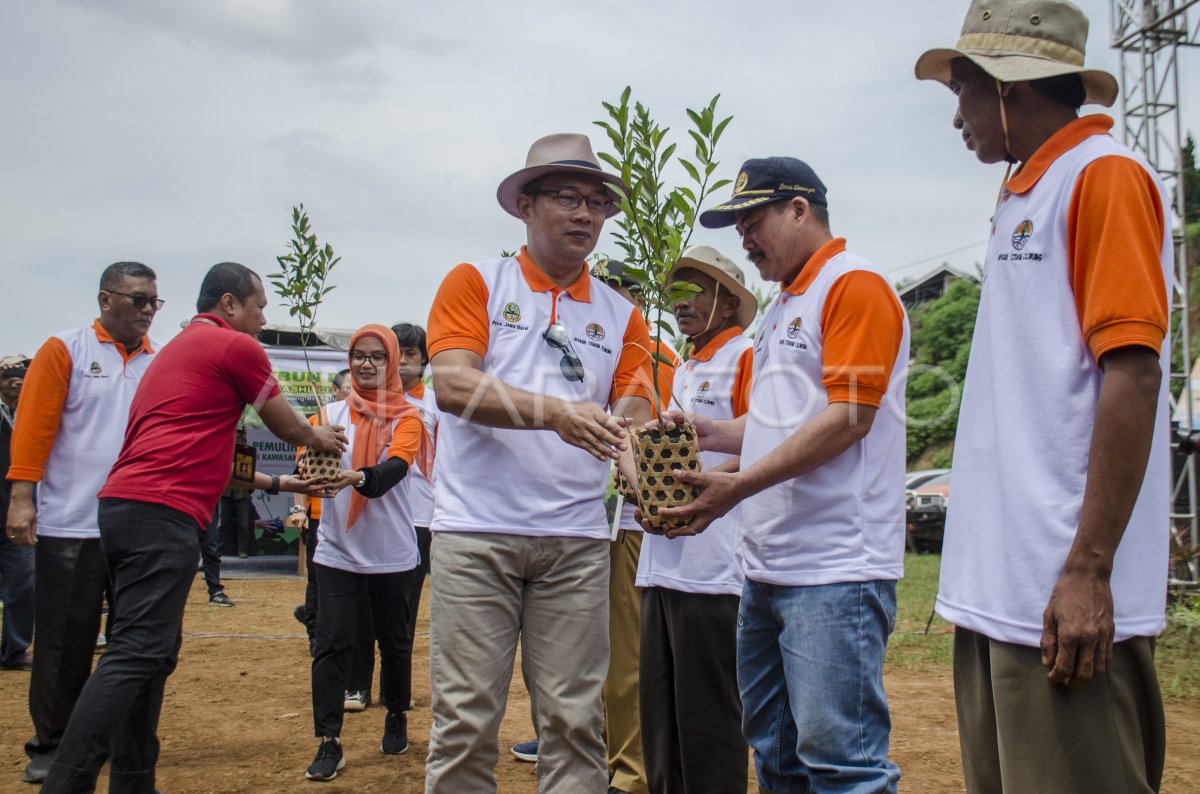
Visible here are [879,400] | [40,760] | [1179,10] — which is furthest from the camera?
[1179,10]

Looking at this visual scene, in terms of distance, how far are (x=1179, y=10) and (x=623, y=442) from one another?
10787 mm

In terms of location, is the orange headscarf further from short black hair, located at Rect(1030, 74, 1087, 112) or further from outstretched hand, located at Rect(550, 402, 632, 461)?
short black hair, located at Rect(1030, 74, 1087, 112)

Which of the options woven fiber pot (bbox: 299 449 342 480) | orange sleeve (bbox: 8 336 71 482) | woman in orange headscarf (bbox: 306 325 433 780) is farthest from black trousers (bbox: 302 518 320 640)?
orange sleeve (bbox: 8 336 71 482)

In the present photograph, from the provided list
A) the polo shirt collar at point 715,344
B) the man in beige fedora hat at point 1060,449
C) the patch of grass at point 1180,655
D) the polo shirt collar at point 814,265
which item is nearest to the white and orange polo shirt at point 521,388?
the polo shirt collar at point 814,265

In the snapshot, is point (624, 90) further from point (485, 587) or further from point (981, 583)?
point (981, 583)

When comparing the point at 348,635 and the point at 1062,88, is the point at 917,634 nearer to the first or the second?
the point at 348,635

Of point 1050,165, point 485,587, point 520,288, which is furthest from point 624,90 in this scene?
point 485,587

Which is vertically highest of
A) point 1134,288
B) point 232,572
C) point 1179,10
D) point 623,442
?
point 1179,10

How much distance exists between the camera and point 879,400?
276 cm

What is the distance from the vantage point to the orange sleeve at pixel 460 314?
10.8 feet

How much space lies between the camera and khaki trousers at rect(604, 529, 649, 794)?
451 centimetres

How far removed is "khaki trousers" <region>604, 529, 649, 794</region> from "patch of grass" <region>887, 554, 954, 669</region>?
1.55 m

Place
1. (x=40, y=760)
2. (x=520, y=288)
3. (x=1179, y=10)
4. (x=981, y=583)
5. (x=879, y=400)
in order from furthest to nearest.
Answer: (x=1179, y=10)
(x=40, y=760)
(x=520, y=288)
(x=879, y=400)
(x=981, y=583)

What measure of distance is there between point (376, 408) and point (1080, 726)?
4302 millimetres
